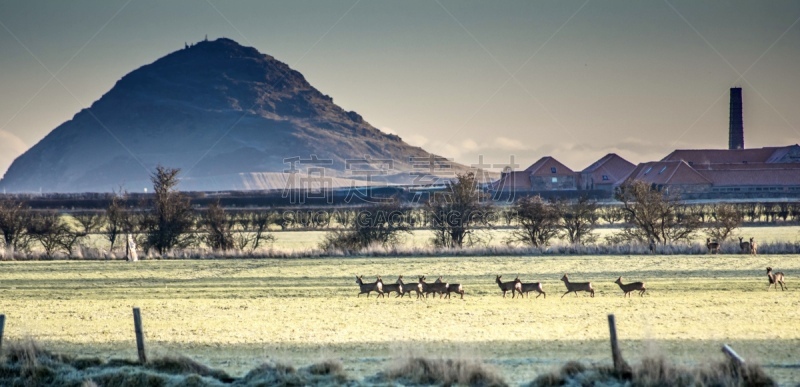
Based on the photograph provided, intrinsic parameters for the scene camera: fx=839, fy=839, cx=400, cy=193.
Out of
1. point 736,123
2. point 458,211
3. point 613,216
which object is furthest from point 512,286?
point 736,123

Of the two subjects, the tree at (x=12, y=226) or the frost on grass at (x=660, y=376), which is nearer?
the frost on grass at (x=660, y=376)

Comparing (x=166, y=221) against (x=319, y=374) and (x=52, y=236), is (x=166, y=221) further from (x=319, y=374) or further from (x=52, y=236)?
(x=319, y=374)

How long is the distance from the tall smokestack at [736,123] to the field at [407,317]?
113 m

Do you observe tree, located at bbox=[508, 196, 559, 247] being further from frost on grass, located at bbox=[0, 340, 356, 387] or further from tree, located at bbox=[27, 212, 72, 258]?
frost on grass, located at bbox=[0, 340, 356, 387]

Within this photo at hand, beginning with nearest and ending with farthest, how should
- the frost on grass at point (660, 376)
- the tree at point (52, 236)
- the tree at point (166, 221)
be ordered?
the frost on grass at point (660, 376) < the tree at point (52, 236) < the tree at point (166, 221)

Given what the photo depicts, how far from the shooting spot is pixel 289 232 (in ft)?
215

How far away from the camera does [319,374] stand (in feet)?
45.6

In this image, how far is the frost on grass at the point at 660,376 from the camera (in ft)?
41.0

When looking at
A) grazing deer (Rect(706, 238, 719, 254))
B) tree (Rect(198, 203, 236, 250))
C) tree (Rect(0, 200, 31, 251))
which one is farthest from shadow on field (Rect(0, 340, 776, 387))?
tree (Rect(0, 200, 31, 251))

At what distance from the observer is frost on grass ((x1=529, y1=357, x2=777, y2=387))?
41.0 feet

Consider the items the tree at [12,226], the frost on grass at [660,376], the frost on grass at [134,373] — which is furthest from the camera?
the tree at [12,226]

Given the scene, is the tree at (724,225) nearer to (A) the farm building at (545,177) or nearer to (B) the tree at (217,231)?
(B) the tree at (217,231)

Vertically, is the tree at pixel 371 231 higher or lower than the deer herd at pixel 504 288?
higher

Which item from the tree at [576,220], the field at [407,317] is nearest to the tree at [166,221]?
the field at [407,317]
